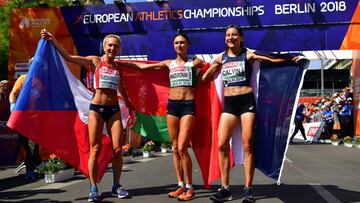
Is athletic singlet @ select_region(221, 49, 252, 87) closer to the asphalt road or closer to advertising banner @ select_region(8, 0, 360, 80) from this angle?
the asphalt road

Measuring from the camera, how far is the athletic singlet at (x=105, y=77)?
5858mm

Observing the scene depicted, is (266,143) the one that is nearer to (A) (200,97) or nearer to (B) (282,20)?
(A) (200,97)

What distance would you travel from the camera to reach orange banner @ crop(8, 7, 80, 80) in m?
18.5

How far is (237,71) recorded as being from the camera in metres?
5.57

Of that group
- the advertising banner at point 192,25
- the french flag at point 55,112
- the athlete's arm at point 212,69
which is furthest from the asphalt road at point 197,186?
the advertising banner at point 192,25

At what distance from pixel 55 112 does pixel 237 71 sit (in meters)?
2.85

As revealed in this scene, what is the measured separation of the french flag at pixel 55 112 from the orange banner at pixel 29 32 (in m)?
12.4

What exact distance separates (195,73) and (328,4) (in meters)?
12.3

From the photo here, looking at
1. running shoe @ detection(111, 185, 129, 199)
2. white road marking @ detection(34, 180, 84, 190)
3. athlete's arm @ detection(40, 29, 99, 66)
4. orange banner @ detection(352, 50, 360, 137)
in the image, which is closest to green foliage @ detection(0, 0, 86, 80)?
orange banner @ detection(352, 50, 360, 137)

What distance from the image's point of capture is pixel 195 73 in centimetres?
593

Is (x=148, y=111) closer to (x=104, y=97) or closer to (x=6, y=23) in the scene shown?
(x=104, y=97)

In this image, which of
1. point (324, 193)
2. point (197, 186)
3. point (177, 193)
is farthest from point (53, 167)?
point (324, 193)

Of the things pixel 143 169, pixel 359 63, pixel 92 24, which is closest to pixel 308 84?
pixel 359 63

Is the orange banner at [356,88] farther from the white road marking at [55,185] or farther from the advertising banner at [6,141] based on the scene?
the white road marking at [55,185]
